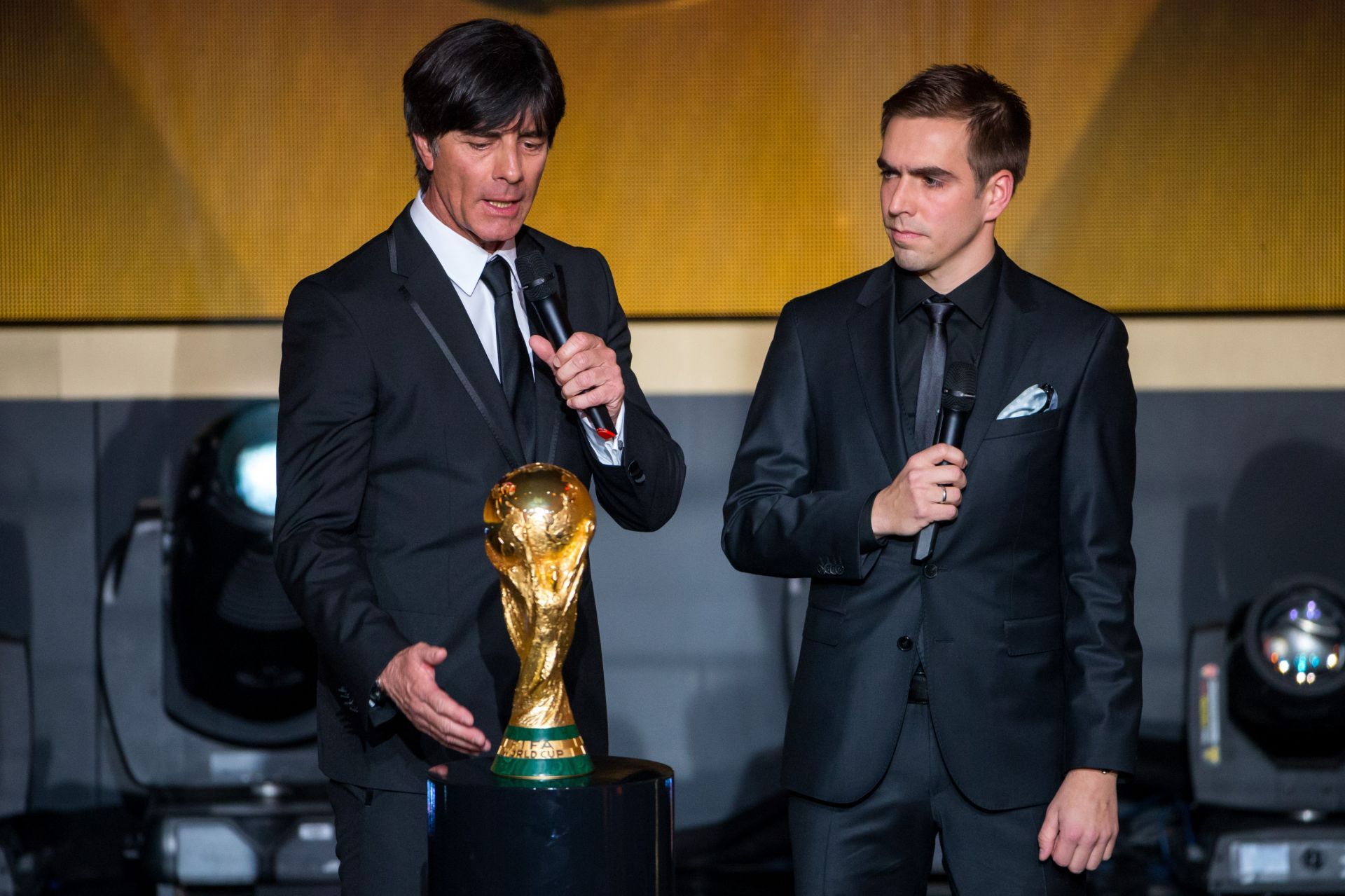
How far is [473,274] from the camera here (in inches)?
72.1

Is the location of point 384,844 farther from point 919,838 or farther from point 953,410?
point 953,410

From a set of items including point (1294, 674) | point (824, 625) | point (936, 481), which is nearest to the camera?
point (936, 481)

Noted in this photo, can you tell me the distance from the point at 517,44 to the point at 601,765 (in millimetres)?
861

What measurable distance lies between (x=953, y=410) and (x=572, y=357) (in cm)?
50

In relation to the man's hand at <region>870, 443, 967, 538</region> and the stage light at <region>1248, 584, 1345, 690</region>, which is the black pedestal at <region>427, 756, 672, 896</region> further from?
the stage light at <region>1248, 584, 1345, 690</region>

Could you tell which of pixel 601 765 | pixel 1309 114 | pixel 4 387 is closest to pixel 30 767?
pixel 4 387

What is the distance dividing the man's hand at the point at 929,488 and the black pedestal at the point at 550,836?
0.49 metres

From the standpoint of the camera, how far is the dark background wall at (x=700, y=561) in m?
3.72

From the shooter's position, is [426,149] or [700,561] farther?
[700,561]

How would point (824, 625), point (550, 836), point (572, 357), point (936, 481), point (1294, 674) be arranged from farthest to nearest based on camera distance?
point (1294, 674), point (824, 625), point (936, 481), point (572, 357), point (550, 836)

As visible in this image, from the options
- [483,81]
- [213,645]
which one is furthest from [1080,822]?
[213,645]

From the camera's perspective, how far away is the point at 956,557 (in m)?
1.85

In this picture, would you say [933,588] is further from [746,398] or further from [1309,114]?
[1309,114]

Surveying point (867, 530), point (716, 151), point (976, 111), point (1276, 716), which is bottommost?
point (1276, 716)
